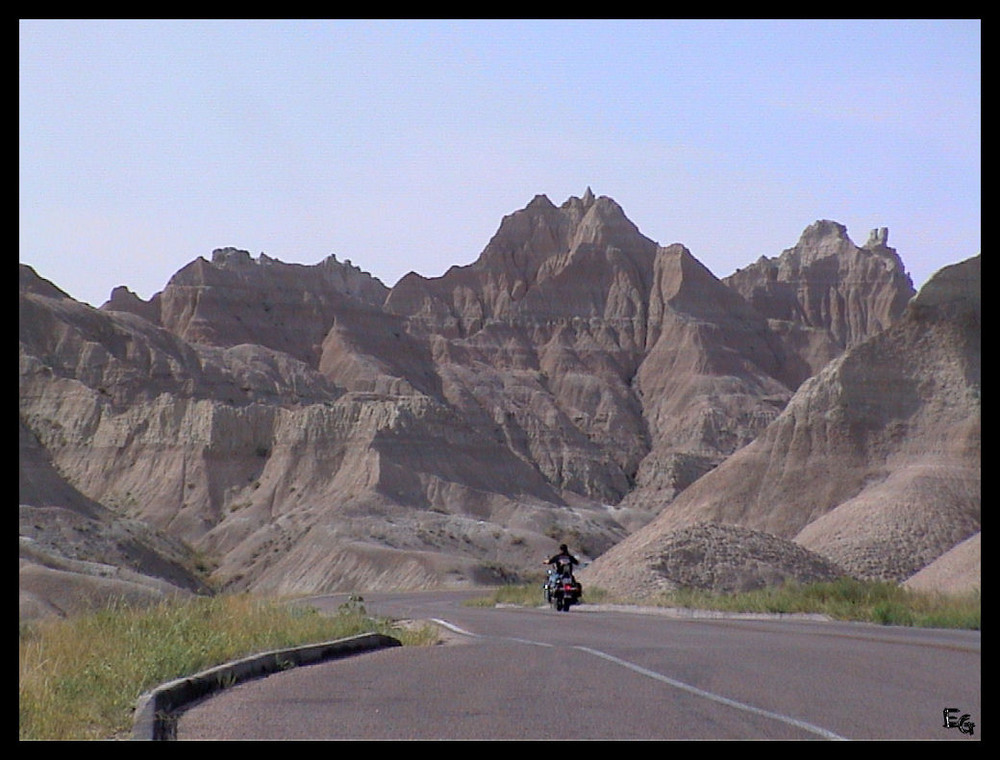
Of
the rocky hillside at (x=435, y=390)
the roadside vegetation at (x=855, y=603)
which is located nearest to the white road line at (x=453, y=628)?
the roadside vegetation at (x=855, y=603)

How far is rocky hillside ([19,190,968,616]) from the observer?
3297 inches

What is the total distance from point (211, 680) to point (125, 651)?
6.28ft

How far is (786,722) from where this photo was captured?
934 centimetres

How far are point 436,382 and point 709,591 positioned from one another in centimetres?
9759

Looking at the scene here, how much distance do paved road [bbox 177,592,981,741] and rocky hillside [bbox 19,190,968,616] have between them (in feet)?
142

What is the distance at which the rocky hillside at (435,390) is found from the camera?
83750 mm

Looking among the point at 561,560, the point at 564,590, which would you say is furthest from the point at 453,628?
the point at 561,560

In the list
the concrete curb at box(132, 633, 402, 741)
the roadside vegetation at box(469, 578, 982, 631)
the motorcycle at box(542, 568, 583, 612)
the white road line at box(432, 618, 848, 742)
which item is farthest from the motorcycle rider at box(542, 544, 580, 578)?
the white road line at box(432, 618, 848, 742)

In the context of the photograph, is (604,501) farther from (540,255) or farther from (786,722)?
(786,722)

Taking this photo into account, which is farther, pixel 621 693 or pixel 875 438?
pixel 875 438

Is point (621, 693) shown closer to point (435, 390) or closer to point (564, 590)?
point (564, 590)

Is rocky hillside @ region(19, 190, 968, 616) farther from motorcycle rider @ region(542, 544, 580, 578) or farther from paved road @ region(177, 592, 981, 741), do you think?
paved road @ region(177, 592, 981, 741)

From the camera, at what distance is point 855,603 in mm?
26062

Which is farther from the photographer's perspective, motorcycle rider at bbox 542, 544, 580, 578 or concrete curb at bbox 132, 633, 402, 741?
motorcycle rider at bbox 542, 544, 580, 578
